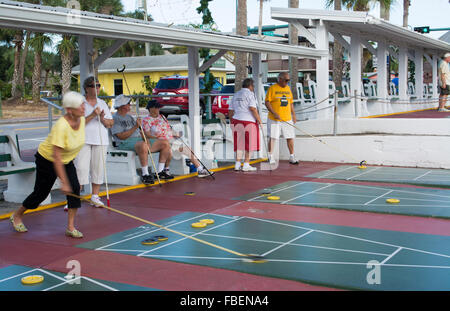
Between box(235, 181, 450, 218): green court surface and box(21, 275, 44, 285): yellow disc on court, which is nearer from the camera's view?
box(21, 275, 44, 285): yellow disc on court

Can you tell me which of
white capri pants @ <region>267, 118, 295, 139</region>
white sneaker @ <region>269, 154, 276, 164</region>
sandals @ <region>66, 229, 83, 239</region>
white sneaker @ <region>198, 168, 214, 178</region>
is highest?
white capri pants @ <region>267, 118, 295, 139</region>

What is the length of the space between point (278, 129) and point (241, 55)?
863 cm

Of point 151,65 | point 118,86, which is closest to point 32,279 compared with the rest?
point 151,65

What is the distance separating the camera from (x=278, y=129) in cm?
1144

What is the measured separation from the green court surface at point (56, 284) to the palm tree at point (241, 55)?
586 inches

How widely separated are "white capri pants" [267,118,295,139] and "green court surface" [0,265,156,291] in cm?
709

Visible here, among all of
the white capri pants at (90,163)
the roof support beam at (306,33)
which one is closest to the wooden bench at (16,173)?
the white capri pants at (90,163)

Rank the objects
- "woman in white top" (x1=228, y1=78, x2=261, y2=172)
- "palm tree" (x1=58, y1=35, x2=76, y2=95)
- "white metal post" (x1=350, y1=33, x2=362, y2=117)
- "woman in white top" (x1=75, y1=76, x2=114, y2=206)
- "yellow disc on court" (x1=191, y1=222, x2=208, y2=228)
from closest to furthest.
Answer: "yellow disc on court" (x1=191, y1=222, x2=208, y2=228) → "woman in white top" (x1=75, y1=76, x2=114, y2=206) → "woman in white top" (x1=228, y1=78, x2=261, y2=172) → "white metal post" (x1=350, y1=33, x2=362, y2=117) → "palm tree" (x1=58, y1=35, x2=76, y2=95)

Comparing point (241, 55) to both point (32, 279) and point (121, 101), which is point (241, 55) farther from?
point (32, 279)

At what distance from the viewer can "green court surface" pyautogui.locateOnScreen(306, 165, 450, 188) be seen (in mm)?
9547

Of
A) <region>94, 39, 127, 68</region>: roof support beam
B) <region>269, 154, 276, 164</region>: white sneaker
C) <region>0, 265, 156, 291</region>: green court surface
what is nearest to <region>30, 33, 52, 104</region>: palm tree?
<region>269, 154, 276, 164</region>: white sneaker

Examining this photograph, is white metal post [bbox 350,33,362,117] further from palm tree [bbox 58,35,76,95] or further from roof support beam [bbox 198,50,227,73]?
palm tree [bbox 58,35,76,95]

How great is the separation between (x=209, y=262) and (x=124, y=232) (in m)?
1.54
